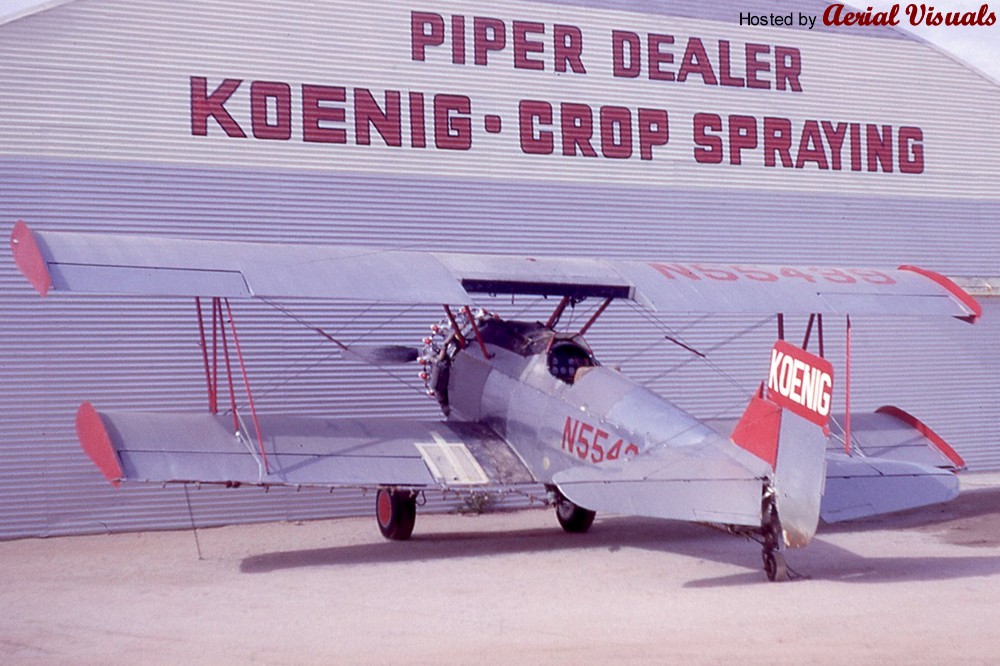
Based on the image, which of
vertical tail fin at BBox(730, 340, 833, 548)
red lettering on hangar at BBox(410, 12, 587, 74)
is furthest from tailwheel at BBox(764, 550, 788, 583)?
red lettering on hangar at BBox(410, 12, 587, 74)

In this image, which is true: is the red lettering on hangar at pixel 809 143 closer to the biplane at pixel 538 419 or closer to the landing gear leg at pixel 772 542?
the biplane at pixel 538 419

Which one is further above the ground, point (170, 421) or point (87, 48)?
point (87, 48)

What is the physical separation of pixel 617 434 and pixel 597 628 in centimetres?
307

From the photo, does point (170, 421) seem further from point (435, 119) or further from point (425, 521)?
point (435, 119)

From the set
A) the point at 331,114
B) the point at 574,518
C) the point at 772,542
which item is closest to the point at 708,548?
the point at 574,518

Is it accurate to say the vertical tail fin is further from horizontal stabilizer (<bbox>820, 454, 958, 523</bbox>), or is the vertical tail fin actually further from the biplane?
horizontal stabilizer (<bbox>820, 454, 958, 523</bbox>)

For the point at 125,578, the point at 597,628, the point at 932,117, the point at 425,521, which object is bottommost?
the point at 425,521

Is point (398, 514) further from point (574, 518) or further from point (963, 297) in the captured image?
point (963, 297)

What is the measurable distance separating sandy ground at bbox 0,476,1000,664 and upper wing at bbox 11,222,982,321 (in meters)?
2.51

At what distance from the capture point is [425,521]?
14695mm

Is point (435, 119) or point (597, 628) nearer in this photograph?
point (597, 628)

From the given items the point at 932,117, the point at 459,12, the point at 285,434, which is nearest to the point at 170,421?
the point at 285,434

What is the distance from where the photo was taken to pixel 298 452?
10883 millimetres

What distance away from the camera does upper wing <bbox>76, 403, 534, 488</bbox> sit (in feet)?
32.8
